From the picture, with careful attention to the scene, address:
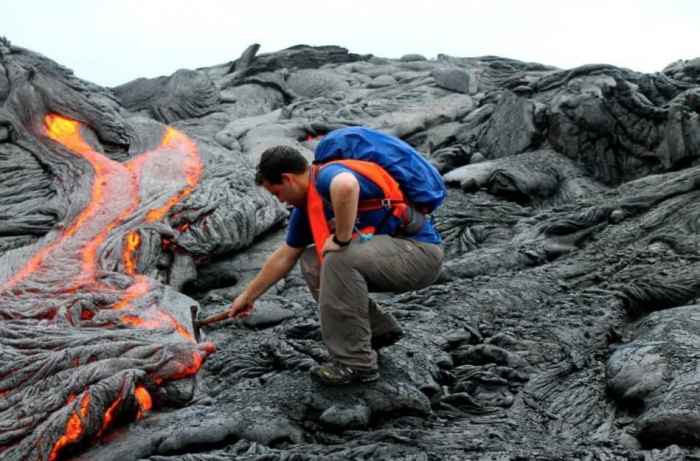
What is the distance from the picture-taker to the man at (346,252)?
14.5 ft

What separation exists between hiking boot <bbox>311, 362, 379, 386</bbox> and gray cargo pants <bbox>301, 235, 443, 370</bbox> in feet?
0.18

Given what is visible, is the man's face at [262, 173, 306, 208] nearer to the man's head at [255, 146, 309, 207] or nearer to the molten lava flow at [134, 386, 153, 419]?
the man's head at [255, 146, 309, 207]

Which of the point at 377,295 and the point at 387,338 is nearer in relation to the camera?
the point at 387,338

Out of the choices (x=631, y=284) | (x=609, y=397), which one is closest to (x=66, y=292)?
(x=609, y=397)

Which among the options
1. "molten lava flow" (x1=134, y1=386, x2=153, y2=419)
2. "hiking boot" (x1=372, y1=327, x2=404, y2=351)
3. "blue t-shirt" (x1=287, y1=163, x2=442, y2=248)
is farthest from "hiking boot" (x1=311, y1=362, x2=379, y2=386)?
"molten lava flow" (x1=134, y1=386, x2=153, y2=419)

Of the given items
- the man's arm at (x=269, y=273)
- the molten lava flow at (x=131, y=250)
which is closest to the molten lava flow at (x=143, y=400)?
the man's arm at (x=269, y=273)

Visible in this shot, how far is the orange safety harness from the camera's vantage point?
451 cm

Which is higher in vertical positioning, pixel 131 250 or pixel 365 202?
pixel 365 202

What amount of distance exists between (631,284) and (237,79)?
404 inches

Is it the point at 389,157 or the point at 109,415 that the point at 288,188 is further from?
the point at 109,415

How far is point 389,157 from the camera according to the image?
462 centimetres

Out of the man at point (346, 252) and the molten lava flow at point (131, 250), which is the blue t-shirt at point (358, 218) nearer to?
the man at point (346, 252)

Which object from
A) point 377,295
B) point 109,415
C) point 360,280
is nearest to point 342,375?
point 360,280

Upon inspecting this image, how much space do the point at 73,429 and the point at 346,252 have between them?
71.9 inches
